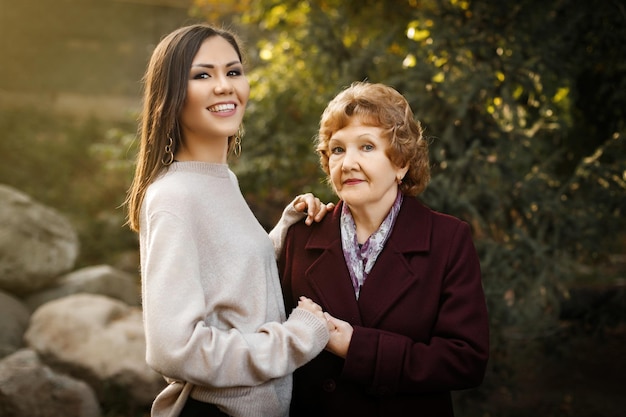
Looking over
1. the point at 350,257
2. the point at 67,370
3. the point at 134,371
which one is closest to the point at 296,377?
the point at 350,257

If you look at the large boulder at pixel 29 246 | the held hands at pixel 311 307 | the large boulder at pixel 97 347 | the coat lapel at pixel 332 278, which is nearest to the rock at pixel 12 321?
the large boulder at pixel 29 246

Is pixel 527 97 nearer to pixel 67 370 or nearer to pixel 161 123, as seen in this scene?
pixel 161 123

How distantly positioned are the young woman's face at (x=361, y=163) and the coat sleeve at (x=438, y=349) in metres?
0.35

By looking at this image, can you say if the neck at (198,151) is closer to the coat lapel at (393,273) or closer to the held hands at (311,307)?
the held hands at (311,307)

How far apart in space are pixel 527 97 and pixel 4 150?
308 inches

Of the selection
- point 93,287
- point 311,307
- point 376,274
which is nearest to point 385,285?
point 376,274

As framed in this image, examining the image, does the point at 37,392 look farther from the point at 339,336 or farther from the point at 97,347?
the point at 339,336

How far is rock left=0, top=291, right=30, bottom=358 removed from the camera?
5332 millimetres

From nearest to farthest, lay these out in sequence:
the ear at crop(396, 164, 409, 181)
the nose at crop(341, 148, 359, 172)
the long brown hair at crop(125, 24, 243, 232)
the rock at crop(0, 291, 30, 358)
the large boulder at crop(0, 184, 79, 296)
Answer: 1. the long brown hair at crop(125, 24, 243, 232)
2. the nose at crop(341, 148, 359, 172)
3. the ear at crop(396, 164, 409, 181)
4. the rock at crop(0, 291, 30, 358)
5. the large boulder at crop(0, 184, 79, 296)

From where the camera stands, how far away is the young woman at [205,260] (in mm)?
1705

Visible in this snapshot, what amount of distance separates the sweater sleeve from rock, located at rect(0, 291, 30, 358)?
12.9 ft

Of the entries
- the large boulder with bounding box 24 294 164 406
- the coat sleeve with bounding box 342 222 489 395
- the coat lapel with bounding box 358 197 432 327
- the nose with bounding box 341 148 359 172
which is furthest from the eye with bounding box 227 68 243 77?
the large boulder with bounding box 24 294 164 406

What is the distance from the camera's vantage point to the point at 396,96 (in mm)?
2129

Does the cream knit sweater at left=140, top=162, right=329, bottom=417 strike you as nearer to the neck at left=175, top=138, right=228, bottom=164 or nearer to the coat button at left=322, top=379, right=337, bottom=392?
the neck at left=175, top=138, right=228, bottom=164
